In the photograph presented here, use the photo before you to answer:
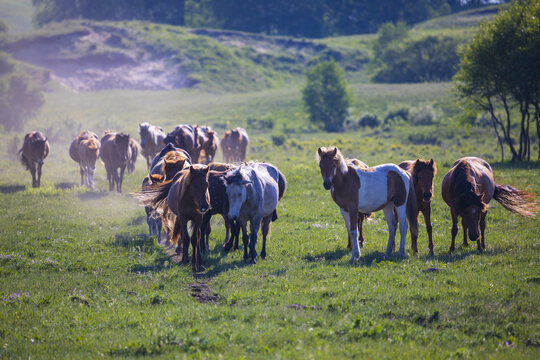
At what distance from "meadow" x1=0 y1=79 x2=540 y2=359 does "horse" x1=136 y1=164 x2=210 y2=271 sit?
67cm

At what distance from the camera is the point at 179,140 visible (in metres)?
21.8

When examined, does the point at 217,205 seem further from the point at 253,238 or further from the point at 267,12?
the point at 267,12

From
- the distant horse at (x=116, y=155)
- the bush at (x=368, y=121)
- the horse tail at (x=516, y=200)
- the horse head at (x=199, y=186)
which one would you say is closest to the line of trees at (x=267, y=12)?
the bush at (x=368, y=121)

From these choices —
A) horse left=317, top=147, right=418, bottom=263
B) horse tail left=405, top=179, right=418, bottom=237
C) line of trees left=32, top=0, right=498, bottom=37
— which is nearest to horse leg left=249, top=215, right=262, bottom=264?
horse left=317, top=147, right=418, bottom=263

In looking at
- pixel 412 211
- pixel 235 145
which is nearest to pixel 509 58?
pixel 235 145

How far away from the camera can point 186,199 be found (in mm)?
11656

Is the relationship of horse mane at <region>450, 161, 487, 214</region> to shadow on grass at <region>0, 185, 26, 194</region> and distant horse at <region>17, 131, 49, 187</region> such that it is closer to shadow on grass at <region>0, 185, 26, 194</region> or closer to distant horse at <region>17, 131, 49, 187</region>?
shadow on grass at <region>0, 185, 26, 194</region>

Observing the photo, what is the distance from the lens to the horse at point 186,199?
11195mm

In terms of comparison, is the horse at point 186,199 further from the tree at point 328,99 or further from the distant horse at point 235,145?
the tree at point 328,99

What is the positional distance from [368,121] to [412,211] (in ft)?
153

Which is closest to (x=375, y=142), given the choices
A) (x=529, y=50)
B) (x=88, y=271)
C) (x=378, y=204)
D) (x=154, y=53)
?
(x=529, y=50)

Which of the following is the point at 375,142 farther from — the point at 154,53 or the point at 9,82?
the point at 154,53

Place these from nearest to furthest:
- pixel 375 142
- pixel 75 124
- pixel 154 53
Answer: pixel 375 142 < pixel 75 124 < pixel 154 53

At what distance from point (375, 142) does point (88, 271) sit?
37.9m
